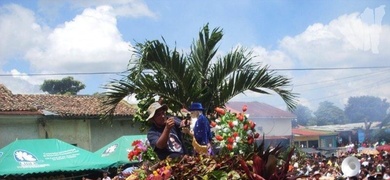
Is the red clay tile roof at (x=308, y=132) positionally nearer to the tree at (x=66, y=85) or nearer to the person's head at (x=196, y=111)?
the tree at (x=66, y=85)

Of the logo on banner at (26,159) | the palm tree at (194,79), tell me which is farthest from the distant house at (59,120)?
the palm tree at (194,79)

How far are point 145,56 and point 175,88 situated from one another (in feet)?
2.24

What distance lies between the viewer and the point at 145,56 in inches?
291

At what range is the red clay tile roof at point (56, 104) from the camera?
71.8ft

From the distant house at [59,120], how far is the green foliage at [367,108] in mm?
13280

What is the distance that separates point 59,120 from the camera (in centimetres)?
2297

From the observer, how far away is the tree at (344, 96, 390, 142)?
91.5 ft

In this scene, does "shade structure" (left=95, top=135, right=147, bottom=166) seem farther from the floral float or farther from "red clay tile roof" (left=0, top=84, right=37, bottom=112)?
the floral float

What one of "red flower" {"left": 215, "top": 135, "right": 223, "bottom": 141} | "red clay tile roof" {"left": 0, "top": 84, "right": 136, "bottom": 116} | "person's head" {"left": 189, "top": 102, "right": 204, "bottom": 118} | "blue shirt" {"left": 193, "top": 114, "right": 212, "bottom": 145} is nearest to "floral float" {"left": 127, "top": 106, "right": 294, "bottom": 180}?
"red flower" {"left": 215, "top": 135, "right": 223, "bottom": 141}

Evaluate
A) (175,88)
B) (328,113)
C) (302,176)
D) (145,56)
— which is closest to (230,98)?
(175,88)

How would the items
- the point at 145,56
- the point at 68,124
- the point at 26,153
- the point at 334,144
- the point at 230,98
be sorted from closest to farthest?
the point at 145,56 < the point at 230,98 < the point at 26,153 < the point at 68,124 < the point at 334,144

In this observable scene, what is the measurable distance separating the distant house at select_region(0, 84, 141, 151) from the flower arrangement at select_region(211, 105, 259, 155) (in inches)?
623

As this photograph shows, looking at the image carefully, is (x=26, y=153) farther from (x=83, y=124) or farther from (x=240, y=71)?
(x=240, y=71)

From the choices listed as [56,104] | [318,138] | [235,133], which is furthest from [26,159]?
[318,138]
